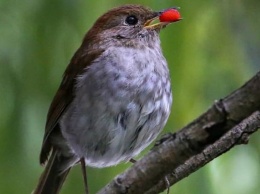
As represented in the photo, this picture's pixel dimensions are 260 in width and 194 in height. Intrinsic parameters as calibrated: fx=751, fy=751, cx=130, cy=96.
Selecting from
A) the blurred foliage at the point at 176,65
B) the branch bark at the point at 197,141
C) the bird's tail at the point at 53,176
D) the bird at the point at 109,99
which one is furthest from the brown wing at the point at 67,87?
the branch bark at the point at 197,141

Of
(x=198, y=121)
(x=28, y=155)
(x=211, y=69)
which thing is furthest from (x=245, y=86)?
(x=28, y=155)

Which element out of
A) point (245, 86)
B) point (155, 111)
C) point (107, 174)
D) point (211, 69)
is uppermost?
point (245, 86)

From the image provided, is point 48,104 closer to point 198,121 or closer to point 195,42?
point 195,42

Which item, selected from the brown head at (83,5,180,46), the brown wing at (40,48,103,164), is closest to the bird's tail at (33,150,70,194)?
the brown wing at (40,48,103,164)

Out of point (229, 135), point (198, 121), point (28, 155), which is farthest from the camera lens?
point (28, 155)

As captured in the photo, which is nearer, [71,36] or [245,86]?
[245,86]

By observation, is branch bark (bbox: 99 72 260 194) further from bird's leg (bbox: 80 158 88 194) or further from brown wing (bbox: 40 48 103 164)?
brown wing (bbox: 40 48 103 164)

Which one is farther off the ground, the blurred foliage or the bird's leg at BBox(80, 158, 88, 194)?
the blurred foliage
